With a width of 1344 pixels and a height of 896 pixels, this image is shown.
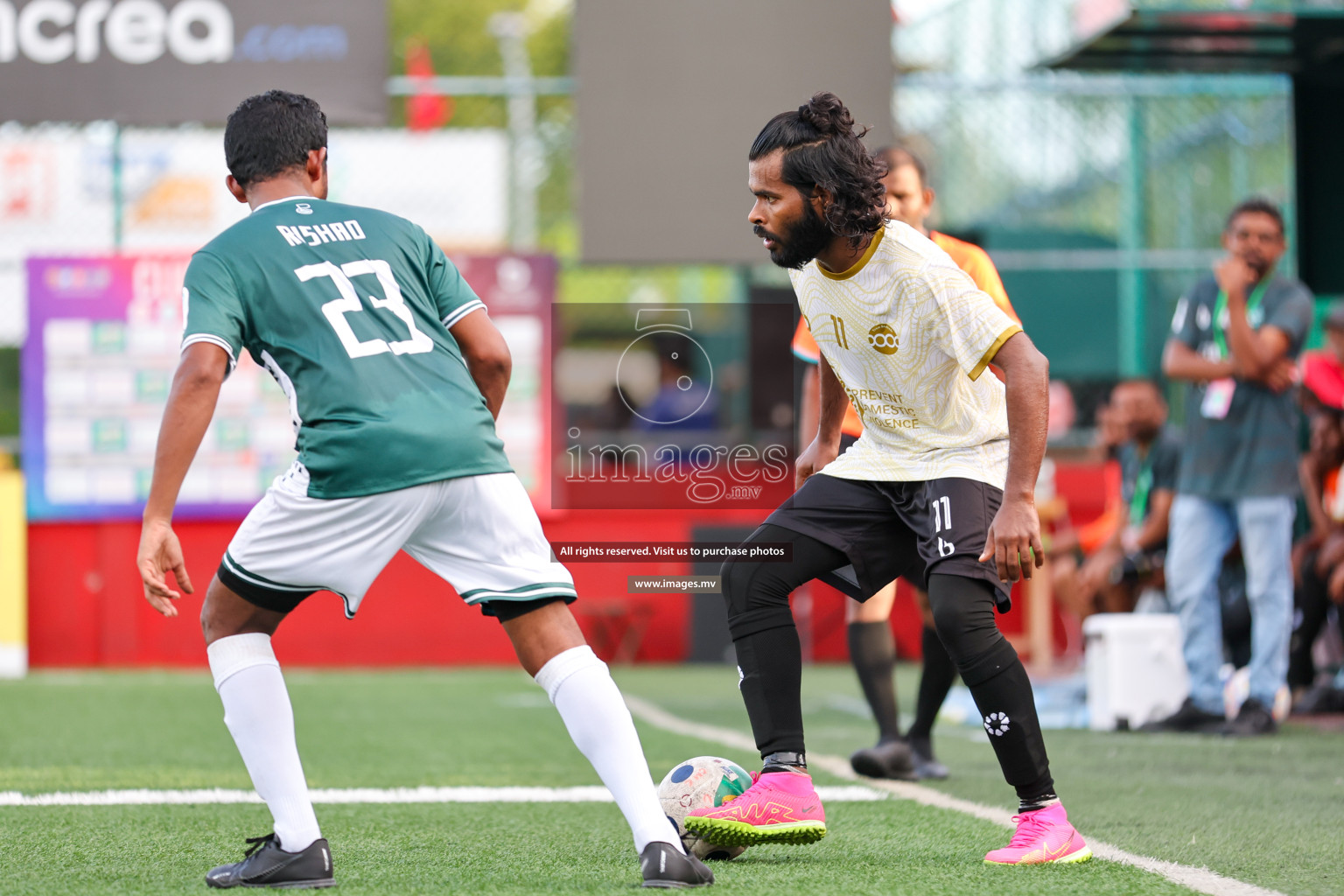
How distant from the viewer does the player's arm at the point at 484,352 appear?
12.1ft

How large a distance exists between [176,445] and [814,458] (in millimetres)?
1835

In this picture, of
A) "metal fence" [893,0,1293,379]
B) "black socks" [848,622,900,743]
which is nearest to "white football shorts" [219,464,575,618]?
"black socks" [848,622,900,743]

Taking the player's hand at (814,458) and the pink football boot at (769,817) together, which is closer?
the pink football boot at (769,817)

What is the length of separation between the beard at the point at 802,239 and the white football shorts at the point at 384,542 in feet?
2.96

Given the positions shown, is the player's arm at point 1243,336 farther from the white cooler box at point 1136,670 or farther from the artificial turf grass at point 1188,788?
the artificial turf grass at point 1188,788

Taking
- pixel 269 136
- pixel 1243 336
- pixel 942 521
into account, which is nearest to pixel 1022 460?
pixel 942 521

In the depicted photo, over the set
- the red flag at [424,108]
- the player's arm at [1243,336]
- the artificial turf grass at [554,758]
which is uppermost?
the red flag at [424,108]

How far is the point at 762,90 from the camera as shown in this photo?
363 inches

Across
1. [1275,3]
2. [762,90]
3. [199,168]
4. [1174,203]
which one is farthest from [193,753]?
[199,168]

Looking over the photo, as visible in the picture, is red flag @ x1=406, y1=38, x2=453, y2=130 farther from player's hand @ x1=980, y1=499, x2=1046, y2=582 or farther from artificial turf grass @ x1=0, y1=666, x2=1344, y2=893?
player's hand @ x1=980, y1=499, x2=1046, y2=582

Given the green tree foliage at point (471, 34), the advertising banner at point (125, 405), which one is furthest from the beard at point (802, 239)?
the green tree foliage at point (471, 34)

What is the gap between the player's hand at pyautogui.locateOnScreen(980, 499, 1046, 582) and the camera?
3.67 metres

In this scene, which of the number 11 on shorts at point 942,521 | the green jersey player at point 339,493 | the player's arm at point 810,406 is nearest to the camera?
the green jersey player at point 339,493

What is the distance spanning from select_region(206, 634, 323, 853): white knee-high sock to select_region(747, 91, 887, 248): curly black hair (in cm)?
164
